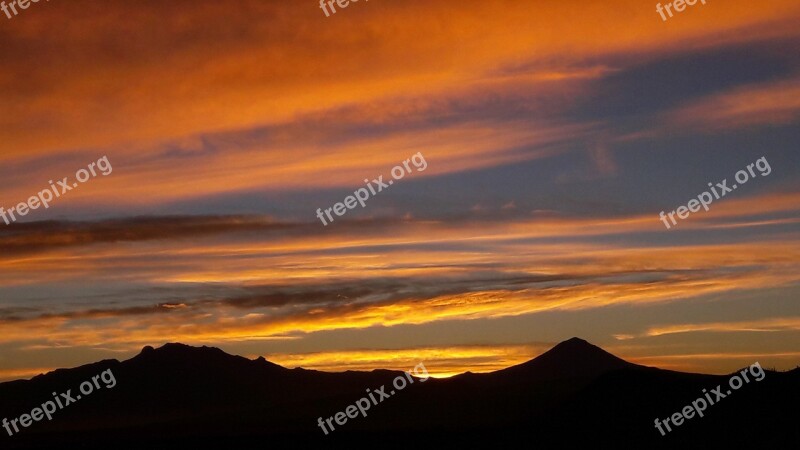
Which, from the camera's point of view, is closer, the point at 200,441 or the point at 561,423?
the point at 561,423

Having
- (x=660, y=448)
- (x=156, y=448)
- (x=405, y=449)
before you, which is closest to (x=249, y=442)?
(x=156, y=448)

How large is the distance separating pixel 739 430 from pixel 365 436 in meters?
34.9

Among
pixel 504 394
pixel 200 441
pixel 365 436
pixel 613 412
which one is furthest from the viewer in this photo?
pixel 504 394

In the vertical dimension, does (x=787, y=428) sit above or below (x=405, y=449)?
below

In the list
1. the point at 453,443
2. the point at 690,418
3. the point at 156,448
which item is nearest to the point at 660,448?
the point at 690,418

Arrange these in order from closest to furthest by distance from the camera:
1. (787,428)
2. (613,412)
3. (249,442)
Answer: (787,428), (613,412), (249,442)

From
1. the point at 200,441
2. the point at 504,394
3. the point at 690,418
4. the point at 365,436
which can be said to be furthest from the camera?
the point at 504,394

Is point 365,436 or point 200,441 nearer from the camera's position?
point 365,436

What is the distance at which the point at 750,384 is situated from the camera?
201 ft

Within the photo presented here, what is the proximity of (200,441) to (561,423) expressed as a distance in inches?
1640

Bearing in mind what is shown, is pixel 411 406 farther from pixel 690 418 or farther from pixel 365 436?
pixel 690 418

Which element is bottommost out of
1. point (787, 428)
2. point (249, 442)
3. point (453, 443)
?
point (787, 428)

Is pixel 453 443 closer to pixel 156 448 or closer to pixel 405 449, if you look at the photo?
pixel 405 449

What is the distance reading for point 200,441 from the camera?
9400cm
